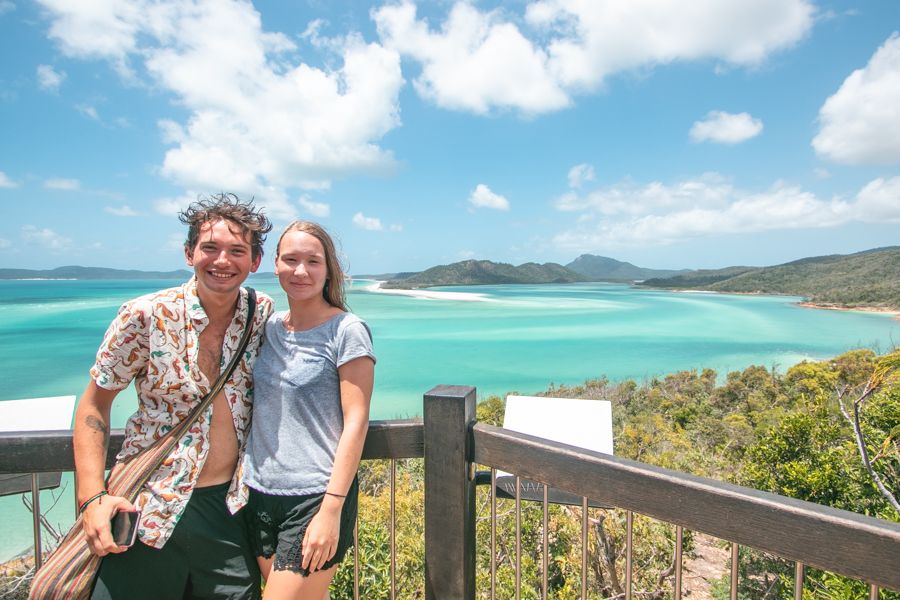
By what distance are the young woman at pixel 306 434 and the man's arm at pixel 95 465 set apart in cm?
36

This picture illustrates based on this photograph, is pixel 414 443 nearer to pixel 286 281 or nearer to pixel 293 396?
pixel 293 396

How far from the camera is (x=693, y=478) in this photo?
125 cm

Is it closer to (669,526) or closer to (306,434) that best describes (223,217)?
(306,434)

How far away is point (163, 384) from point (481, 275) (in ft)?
528

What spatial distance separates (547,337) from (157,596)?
146ft

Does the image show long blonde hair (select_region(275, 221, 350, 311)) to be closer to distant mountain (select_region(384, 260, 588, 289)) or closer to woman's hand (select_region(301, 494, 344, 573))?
woman's hand (select_region(301, 494, 344, 573))

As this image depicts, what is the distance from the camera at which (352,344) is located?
4.71 ft

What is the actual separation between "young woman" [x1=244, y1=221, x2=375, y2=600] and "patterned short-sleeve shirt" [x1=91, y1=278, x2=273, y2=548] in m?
0.12

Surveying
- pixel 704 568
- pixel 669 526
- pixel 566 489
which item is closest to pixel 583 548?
pixel 566 489

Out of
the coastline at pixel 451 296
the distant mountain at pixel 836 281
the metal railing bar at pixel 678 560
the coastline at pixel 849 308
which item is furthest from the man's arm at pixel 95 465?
the coastline at pixel 451 296

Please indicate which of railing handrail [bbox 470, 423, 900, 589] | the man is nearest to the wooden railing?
railing handrail [bbox 470, 423, 900, 589]

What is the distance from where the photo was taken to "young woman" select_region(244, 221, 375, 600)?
1360 millimetres

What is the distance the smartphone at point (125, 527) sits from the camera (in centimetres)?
133

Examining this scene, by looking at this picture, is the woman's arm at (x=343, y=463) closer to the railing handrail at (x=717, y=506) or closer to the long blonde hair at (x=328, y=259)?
the long blonde hair at (x=328, y=259)
